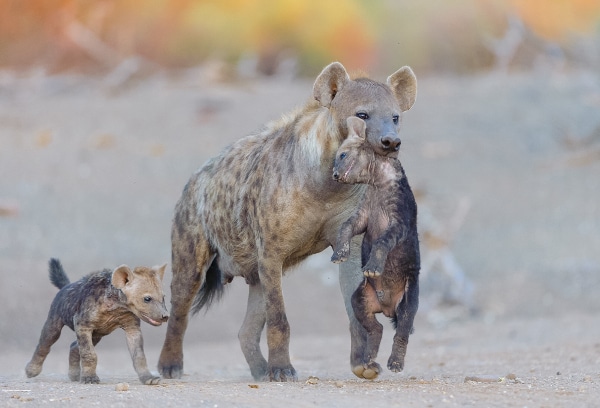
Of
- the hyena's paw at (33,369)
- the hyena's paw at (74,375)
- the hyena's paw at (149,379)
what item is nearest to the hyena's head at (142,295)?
the hyena's paw at (149,379)

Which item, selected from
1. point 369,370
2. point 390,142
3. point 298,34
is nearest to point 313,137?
point 390,142

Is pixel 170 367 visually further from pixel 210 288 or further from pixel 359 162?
pixel 359 162

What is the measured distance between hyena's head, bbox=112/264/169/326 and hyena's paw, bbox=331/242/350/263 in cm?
110

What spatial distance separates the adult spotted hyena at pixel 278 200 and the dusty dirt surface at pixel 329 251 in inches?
19.5

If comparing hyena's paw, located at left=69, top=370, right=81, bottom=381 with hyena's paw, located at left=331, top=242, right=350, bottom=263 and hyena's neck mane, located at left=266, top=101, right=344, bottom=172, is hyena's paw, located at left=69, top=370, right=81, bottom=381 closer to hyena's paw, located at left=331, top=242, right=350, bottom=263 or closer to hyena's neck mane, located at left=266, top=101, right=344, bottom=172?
hyena's neck mane, located at left=266, top=101, right=344, bottom=172

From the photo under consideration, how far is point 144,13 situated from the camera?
20.4m

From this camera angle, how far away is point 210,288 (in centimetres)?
823

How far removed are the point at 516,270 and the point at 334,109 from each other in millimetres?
7493

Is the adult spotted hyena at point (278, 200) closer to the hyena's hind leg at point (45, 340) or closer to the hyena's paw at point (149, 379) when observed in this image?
the hyena's paw at point (149, 379)

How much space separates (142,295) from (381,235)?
1.38m

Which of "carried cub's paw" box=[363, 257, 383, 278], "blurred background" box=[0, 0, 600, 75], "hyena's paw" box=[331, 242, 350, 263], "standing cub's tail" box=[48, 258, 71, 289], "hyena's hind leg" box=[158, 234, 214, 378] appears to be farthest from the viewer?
"blurred background" box=[0, 0, 600, 75]

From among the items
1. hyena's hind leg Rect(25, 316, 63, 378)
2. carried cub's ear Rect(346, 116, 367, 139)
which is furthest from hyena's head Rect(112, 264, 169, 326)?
carried cub's ear Rect(346, 116, 367, 139)

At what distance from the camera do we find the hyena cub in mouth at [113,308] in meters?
7.03

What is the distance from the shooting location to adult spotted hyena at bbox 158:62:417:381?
22.4 ft
